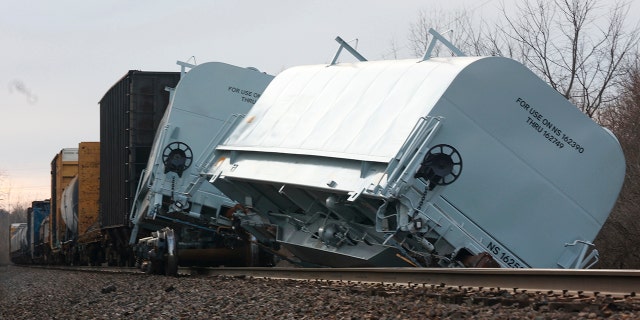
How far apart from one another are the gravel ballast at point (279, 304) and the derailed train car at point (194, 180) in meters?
2.97

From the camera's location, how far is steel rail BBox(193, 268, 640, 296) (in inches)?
268

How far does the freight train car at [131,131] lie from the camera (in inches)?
778

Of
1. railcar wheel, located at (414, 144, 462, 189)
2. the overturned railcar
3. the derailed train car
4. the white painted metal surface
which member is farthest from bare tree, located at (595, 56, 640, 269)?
the white painted metal surface

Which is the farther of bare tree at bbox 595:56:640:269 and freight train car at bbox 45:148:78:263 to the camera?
freight train car at bbox 45:148:78:263

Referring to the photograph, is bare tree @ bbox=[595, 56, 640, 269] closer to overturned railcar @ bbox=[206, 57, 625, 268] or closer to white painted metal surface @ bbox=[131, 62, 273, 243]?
overturned railcar @ bbox=[206, 57, 625, 268]

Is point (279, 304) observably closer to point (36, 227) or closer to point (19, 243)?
point (36, 227)

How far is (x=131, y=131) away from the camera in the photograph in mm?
19938

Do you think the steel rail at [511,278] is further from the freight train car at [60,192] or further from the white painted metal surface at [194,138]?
the freight train car at [60,192]

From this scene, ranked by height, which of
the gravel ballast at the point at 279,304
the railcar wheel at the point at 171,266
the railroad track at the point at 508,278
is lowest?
the gravel ballast at the point at 279,304

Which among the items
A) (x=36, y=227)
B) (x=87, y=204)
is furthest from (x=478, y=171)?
(x=36, y=227)

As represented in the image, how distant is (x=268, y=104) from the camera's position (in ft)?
47.2

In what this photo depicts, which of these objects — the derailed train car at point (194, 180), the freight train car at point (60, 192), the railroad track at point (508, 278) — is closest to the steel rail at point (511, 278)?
the railroad track at point (508, 278)

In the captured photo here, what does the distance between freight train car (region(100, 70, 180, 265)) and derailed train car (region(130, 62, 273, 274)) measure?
213 centimetres

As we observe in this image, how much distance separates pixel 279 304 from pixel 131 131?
12.3 meters
